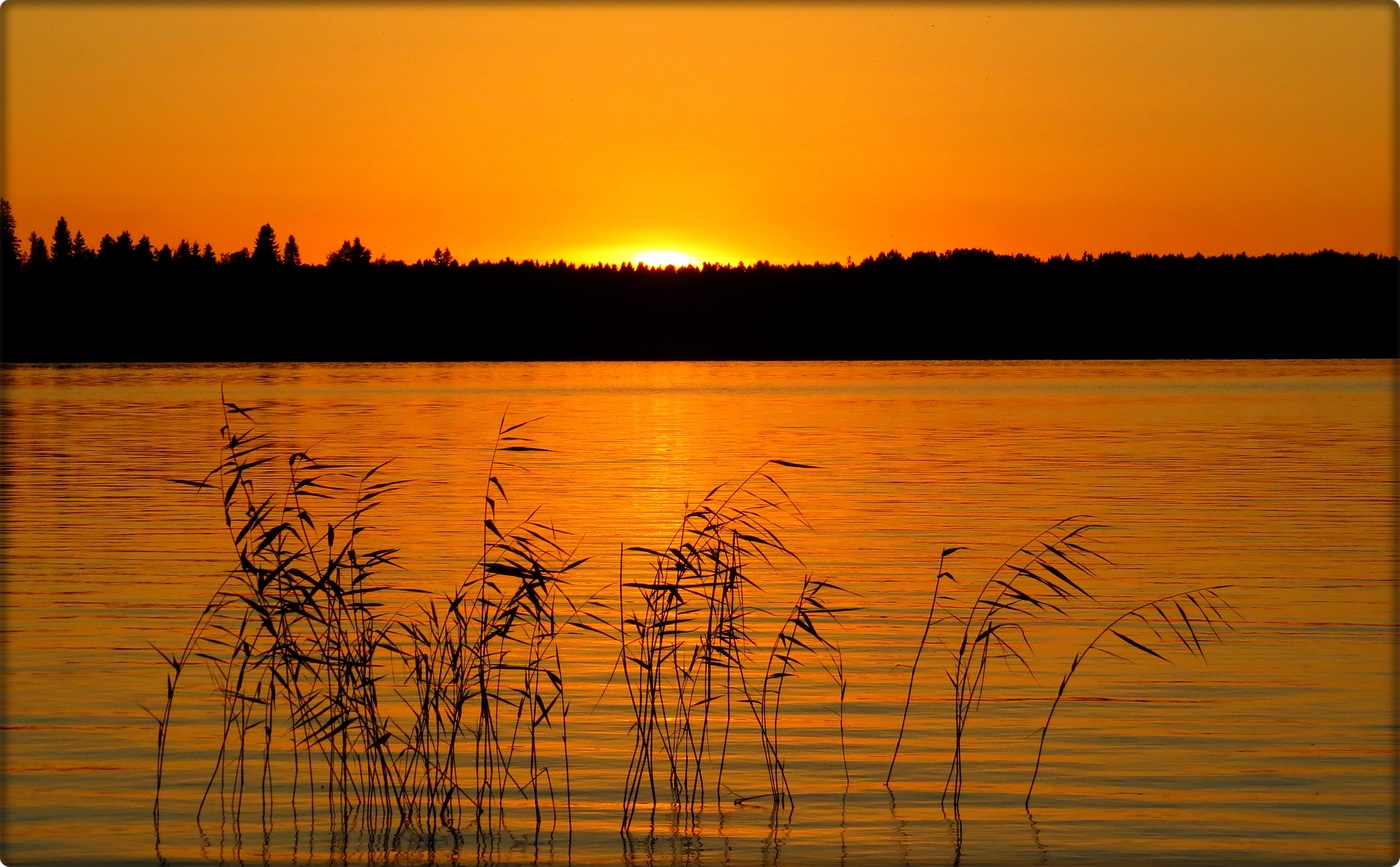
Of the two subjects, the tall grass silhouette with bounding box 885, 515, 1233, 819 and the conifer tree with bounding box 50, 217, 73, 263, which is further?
the conifer tree with bounding box 50, 217, 73, 263

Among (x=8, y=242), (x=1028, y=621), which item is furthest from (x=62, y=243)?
(x=1028, y=621)

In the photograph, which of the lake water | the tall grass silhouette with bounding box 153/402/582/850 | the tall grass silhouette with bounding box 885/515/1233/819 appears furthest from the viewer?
the tall grass silhouette with bounding box 885/515/1233/819

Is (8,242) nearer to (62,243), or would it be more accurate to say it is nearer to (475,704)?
(62,243)

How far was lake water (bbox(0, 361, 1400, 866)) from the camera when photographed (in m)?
10.6

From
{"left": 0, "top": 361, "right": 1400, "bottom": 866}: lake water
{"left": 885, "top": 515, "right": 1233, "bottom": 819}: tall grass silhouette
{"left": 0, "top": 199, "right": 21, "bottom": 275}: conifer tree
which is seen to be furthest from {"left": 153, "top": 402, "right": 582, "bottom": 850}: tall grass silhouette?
{"left": 0, "top": 199, "right": 21, "bottom": 275}: conifer tree

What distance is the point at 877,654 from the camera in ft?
52.8

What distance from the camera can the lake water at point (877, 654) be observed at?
34.8 ft

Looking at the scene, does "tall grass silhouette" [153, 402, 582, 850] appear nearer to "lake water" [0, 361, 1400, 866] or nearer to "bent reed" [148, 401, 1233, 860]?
"bent reed" [148, 401, 1233, 860]

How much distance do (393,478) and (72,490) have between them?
6.54 meters

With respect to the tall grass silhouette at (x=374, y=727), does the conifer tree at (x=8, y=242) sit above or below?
above

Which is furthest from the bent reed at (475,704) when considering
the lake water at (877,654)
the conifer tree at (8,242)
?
the conifer tree at (8,242)

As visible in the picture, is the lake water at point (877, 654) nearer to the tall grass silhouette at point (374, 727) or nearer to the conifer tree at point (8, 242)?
the tall grass silhouette at point (374, 727)

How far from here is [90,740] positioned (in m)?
12.9

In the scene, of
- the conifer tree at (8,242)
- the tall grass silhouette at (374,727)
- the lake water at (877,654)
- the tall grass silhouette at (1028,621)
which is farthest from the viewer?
the conifer tree at (8,242)
